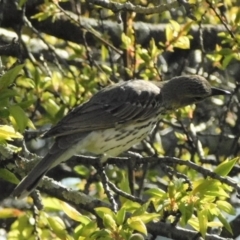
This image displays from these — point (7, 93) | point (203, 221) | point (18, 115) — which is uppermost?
point (7, 93)

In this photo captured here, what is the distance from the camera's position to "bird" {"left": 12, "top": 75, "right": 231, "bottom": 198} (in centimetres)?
545

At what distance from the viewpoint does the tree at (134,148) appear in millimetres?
4055

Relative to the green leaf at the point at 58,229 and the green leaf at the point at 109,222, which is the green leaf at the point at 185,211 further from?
the green leaf at the point at 58,229

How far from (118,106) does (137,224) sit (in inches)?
99.1

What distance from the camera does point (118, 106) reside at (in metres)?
6.16

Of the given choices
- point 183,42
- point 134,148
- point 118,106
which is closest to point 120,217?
point 183,42

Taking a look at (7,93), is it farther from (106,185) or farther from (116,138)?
(116,138)

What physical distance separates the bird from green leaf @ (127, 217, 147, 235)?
143cm

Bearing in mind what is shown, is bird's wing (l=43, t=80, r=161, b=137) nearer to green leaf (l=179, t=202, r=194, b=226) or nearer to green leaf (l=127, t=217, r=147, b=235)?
green leaf (l=179, t=202, r=194, b=226)

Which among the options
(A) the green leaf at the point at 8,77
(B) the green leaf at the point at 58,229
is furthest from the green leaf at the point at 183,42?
(A) the green leaf at the point at 8,77

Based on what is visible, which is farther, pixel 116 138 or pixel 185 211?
pixel 116 138

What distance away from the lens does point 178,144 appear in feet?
21.8

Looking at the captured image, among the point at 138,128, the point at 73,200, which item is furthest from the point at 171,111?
the point at 73,200

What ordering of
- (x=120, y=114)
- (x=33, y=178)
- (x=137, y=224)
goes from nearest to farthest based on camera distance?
(x=137, y=224), (x=33, y=178), (x=120, y=114)
